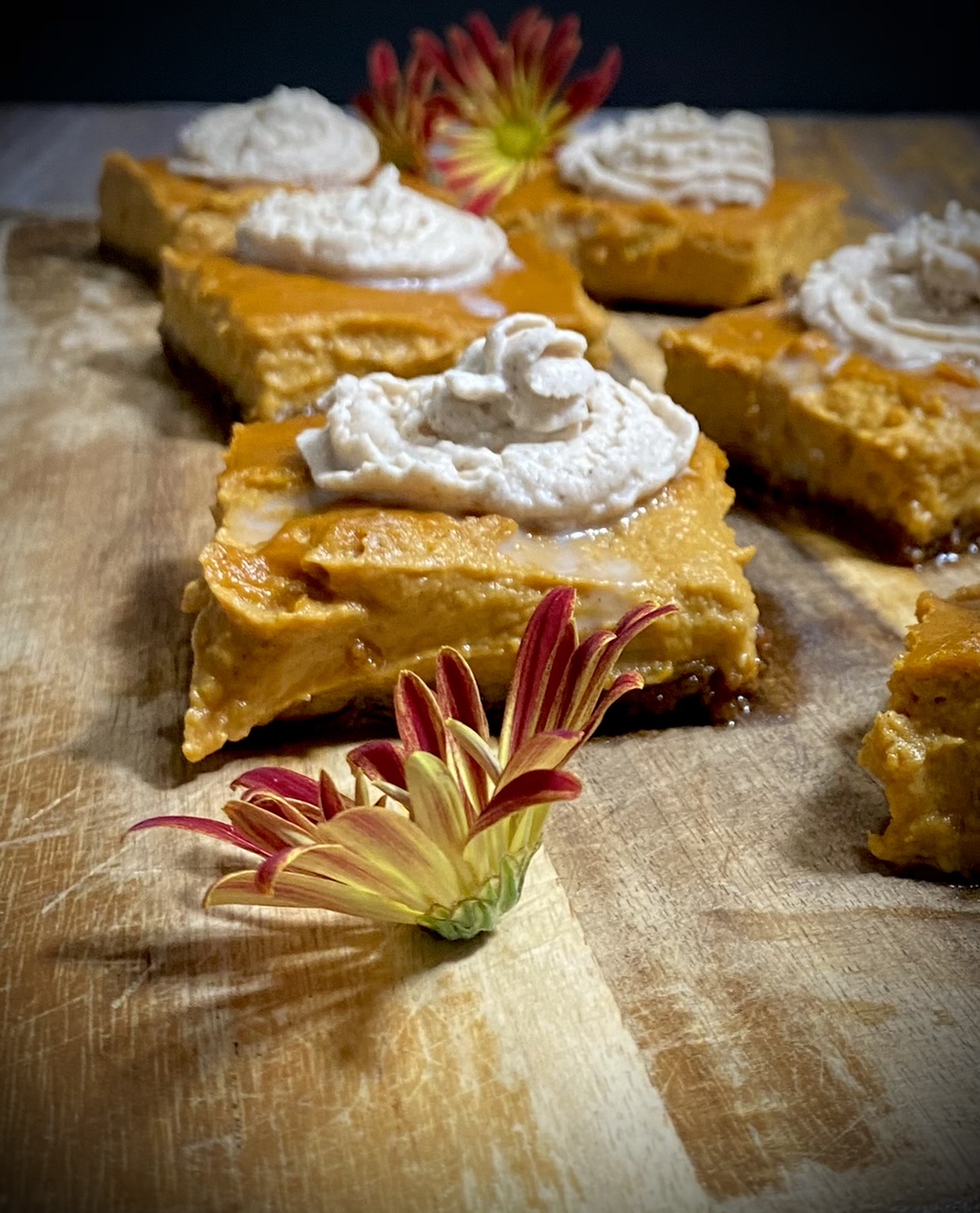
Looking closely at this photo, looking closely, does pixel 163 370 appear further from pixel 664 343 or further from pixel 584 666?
pixel 584 666

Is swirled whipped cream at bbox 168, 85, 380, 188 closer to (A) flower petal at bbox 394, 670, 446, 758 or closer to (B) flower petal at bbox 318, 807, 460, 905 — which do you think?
(A) flower petal at bbox 394, 670, 446, 758

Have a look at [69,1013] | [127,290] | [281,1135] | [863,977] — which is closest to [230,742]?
[69,1013]

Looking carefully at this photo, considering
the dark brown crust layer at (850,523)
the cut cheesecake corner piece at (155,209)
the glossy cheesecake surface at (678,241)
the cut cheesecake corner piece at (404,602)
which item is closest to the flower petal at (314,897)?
the cut cheesecake corner piece at (404,602)

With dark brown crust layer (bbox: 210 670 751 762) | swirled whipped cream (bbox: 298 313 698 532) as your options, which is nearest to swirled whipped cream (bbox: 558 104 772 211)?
swirled whipped cream (bbox: 298 313 698 532)

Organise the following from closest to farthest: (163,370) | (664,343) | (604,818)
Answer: (604,818), (664,343), (163,370)

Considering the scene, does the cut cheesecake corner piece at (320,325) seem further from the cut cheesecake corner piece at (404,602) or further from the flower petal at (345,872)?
the flower petal at (345,872)

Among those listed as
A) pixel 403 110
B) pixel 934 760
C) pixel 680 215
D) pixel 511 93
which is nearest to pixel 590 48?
pixel 511 93

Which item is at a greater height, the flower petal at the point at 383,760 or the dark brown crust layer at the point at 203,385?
the flower petal at the point at 383,760
